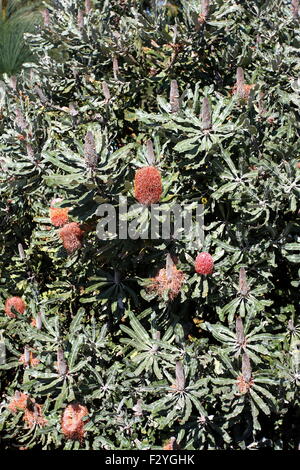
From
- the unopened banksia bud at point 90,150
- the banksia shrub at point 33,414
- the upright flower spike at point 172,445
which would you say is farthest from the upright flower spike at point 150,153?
the banksia shrub at point 33,414

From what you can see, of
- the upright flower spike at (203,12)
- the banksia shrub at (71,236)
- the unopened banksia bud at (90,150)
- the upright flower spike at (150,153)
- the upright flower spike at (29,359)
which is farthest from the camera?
the upright flower spike at (29,359)

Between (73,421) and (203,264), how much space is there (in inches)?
34.8

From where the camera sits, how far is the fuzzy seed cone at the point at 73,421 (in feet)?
8.00

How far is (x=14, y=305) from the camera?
9.67 feet

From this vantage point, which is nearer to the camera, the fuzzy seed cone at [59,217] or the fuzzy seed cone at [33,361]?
the fuzzy seed cone at [59,217]

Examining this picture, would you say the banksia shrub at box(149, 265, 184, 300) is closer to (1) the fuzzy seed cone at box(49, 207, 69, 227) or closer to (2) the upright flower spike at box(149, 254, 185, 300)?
(2) the upright flower spike at box(149, 254, 185, 300)

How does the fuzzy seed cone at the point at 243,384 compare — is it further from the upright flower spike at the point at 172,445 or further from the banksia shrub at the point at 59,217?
the banksia shrub at the point at 59,217

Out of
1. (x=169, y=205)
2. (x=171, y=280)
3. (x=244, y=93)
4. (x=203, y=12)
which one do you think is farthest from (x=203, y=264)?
(x=203, y=12)

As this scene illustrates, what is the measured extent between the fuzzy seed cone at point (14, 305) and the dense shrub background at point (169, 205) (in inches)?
1.5

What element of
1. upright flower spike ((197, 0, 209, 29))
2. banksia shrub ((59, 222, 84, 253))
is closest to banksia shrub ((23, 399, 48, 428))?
banksia shrub ((59, 222, 84, 253))

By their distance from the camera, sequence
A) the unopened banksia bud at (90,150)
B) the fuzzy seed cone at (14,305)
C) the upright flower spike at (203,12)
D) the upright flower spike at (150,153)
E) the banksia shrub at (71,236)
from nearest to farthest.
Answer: the unopened banksia bud at (90,150), the upright flower spike at (150,153), the banksia shrub at (71,236), the upright flower spike at (203,12), the fuzzy seed cone at (14,305)

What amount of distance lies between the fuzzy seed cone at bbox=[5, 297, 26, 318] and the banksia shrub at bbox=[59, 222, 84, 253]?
71cm

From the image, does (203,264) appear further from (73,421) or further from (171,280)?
(73,421)
